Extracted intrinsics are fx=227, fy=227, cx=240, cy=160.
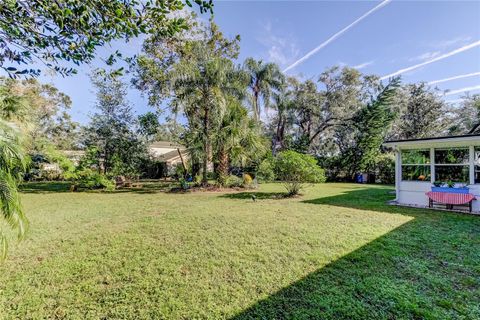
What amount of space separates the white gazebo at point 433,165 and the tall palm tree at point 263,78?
1199 centimetres

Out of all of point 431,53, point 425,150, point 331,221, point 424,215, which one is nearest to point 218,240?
point 331,221

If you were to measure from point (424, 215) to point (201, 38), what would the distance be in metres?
16.7

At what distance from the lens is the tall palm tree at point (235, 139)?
12.0 meters

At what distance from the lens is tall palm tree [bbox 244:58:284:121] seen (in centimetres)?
1925

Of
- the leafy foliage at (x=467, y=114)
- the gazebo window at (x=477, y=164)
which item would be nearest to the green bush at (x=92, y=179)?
the gazebo window at (x=477, y=164)

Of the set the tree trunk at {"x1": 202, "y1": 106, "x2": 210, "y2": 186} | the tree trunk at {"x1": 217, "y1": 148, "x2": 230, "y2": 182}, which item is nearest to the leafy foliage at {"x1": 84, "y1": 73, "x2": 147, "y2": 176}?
the tree trunk at {"x1": 202, "y1": 106, "x2": 210, "y2": 186}

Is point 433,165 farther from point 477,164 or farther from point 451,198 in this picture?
point 451,198

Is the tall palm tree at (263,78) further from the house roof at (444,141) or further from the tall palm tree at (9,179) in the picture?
the tall palm tree at (9,179)

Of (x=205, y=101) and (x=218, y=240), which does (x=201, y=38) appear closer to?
(x=205, y=101)

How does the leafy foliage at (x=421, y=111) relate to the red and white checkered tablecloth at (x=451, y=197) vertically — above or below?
above

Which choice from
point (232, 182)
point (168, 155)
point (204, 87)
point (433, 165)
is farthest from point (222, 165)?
point (168, 155)

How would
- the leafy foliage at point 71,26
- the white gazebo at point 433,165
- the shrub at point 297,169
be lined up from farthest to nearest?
the shrub at point 297,169 → the white gazebo at point 433,165 → the leafy foliage at point 71,26

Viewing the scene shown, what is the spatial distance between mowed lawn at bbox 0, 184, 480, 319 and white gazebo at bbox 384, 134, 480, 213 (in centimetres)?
223

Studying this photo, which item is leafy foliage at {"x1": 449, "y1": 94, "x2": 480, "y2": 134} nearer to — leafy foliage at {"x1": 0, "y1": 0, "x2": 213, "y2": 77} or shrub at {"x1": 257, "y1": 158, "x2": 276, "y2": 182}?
shrub at {"x1": 257, "y1": 158, "x2": 276, "y2": 182}
